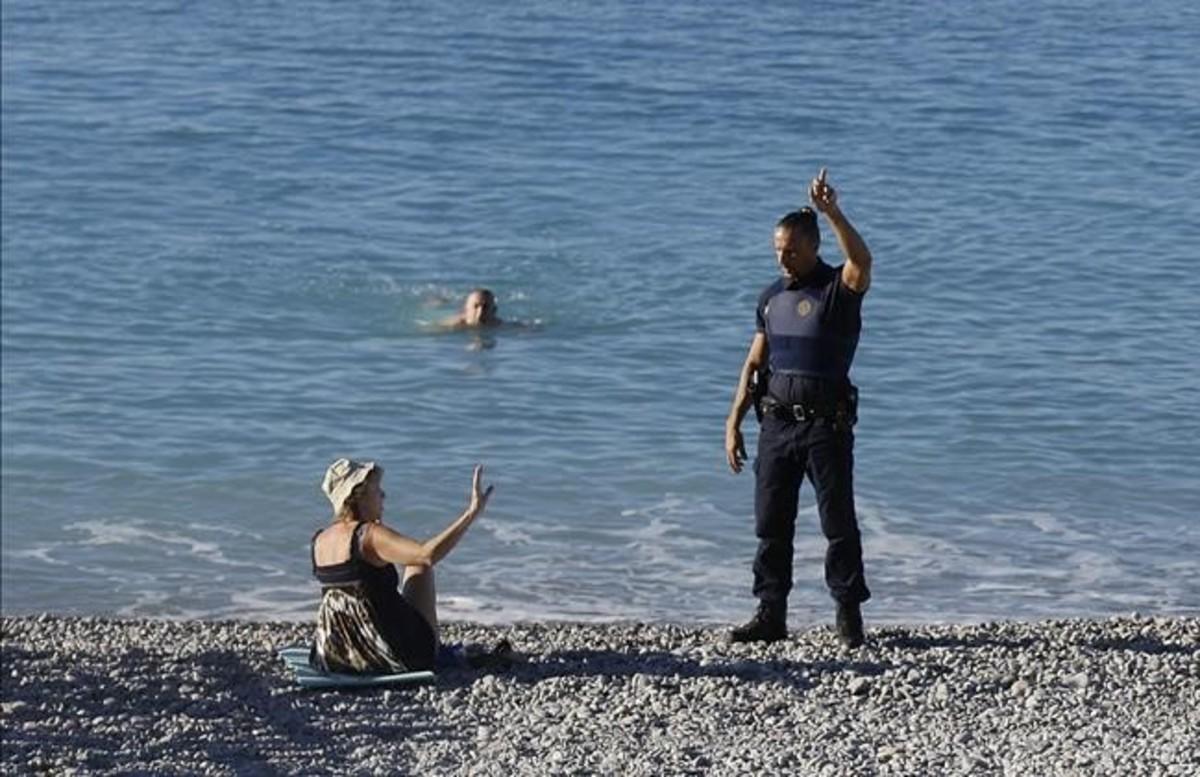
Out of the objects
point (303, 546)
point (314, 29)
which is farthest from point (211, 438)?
A: point (314, 29)

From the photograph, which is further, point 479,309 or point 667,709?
point 479,309

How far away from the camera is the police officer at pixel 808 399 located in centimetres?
1079

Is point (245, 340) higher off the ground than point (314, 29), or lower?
lower

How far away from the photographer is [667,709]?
1027 cm

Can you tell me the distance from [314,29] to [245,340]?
1359cm

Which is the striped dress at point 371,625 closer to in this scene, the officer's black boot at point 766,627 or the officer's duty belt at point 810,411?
the officer's black boot at point 766,627

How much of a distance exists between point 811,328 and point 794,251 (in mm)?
312

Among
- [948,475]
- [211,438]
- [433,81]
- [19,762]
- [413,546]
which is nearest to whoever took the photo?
[19,762]

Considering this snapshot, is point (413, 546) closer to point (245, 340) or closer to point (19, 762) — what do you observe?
point (19, 762)

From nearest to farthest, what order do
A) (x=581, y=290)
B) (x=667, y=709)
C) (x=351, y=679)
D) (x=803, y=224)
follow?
1. (x=667, y=709)
2. (x=803, y=224)
3. (x=351, y=679)
4. (x=581, y=290)

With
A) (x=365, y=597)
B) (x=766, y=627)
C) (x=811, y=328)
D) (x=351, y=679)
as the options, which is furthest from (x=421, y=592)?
(x=811, y=328)

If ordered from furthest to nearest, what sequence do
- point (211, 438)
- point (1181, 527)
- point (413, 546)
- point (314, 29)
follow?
point (314, 29) → point (211, 438) → point (1181, 527) → point (413, 546)

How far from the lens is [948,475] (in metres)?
16.6

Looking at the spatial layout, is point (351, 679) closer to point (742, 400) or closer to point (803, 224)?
point (742, 400)
